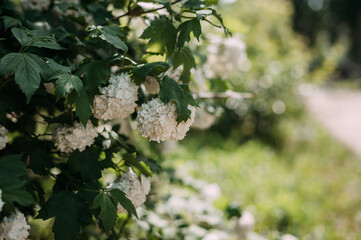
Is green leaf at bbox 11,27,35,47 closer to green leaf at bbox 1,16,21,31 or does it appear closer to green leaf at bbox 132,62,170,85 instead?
green leaf at bbox 1,16,21,31

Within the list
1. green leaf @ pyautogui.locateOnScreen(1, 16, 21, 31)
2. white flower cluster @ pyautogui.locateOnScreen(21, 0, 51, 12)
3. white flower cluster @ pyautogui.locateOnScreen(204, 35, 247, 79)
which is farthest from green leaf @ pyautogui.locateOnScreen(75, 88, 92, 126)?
white flower cluster @ pyautogui.locateOnScreen(204, 35, 247, 79)

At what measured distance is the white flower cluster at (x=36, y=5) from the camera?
1.59m

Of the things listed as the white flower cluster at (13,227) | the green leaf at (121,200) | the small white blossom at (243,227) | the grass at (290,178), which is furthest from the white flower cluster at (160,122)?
the grass at (290,178)

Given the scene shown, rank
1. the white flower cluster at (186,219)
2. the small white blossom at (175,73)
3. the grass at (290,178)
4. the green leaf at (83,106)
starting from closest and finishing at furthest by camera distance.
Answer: the green leaf at (83,106)
the small white blossom at (175,73)
the white flower cluster at (186,219)
the grass at (290,178)

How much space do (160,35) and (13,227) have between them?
0.82 meters

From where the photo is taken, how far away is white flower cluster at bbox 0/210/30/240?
1.02 meters

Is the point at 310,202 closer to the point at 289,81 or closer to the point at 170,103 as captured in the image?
the point at 289,81

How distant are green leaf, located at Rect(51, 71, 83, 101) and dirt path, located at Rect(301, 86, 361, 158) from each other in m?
6.12

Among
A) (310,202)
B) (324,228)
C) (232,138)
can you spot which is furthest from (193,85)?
(232,138)

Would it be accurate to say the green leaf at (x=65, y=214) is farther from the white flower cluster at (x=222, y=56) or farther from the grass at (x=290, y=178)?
the grass at (x=290, y=178)

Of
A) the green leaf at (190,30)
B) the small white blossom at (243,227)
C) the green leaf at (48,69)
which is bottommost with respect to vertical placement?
the small white blossom at (243,227)

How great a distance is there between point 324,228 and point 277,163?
169cm

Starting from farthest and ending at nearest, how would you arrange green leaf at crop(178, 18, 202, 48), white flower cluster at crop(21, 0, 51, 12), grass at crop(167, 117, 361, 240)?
grass at crop(167, 117, 361, 240), white flower cluster at crop(21, 0, 51, 12), green leaf at crop(178, 18, 202, 48)

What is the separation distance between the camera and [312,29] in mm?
23281
